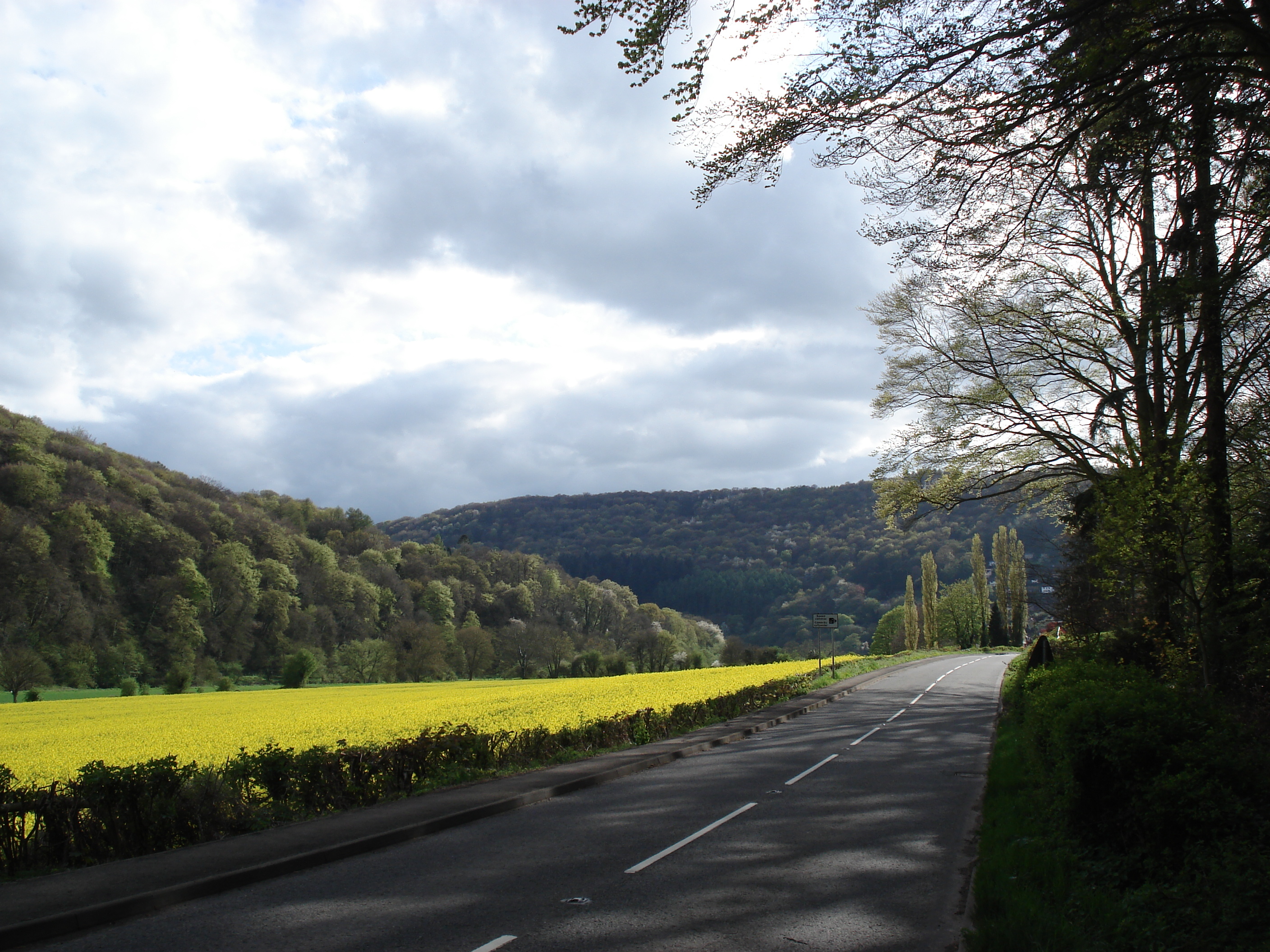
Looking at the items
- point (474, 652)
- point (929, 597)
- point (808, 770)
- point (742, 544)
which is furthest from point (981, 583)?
point (808, 770)

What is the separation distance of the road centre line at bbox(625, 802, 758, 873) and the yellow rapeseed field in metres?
7.78

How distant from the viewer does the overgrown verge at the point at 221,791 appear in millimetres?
7703

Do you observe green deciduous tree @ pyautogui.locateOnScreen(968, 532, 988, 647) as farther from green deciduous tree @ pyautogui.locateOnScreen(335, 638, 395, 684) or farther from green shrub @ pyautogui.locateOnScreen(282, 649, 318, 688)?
green shrub @ pyautogui.locateOnScreen(282, 649, 318, 688)

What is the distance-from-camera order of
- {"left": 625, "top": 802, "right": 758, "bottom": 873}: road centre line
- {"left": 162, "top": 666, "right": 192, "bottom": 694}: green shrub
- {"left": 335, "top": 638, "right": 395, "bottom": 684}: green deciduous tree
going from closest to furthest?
{"left": 625, "top": 802, "right": 758, "bottom": 873}: road centre line, {"left": 162, "top": 666, "right": 192, "bottom": 694}: green shrub, {"left": 335, "top": 638, "right": 395, "bottom": 684}: green deciduous tree

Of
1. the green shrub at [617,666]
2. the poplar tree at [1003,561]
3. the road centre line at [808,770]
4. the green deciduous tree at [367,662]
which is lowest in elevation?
the green shrub at [617,666]

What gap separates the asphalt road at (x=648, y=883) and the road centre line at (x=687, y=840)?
0.02 meters

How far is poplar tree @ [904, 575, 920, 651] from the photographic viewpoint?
86375 mm

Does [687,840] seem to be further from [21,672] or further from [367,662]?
[367,662]

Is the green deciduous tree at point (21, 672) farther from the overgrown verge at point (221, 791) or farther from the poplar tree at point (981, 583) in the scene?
the poplar tree at point (981, 583)

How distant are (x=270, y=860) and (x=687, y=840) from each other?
4035 millimetres

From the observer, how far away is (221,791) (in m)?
8.99

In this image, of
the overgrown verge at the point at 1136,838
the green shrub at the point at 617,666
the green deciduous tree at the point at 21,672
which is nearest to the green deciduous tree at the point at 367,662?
the green shrub at the point at 617,666

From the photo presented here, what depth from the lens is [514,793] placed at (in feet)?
37.0

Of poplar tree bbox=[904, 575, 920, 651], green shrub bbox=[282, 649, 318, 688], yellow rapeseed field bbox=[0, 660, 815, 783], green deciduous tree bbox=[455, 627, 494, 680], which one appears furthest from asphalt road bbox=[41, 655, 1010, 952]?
poplar tree bbox=[904, 575, 920, 651]
